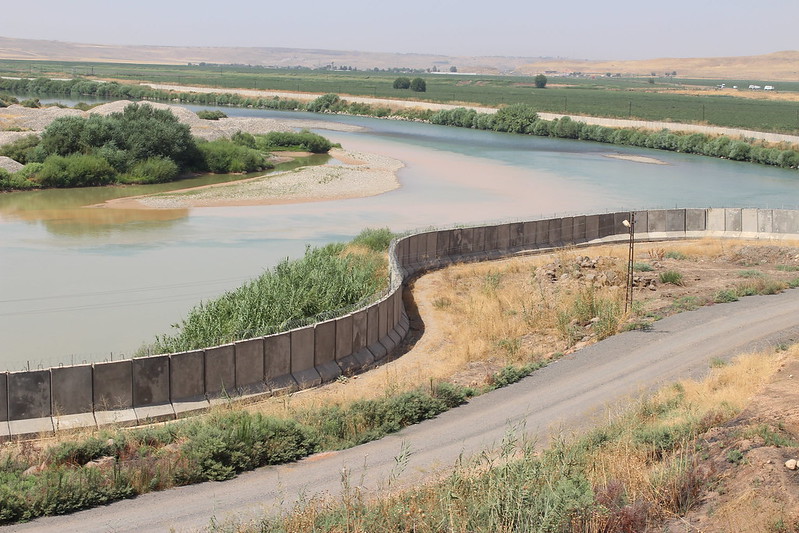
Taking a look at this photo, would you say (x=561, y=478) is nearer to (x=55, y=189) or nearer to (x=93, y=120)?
(x=55, y=189)

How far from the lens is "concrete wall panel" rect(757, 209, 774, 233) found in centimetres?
3562

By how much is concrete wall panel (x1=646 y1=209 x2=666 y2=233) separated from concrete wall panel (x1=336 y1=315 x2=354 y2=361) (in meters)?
18.7

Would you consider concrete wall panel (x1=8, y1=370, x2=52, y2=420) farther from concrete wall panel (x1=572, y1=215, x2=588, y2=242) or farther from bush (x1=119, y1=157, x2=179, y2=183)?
bush (x1=119, y1=157, x2=179, y2=183)

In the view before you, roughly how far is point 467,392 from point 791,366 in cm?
527

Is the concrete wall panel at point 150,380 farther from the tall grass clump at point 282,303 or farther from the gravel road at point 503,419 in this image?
the gravel road at point 503,419

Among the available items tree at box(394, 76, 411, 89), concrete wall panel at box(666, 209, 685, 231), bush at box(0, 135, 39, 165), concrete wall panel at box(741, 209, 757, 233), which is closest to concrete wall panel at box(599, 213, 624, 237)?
concrete wall panel at box(666, 209, 685, 231)

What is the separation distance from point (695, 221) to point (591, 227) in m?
4.56

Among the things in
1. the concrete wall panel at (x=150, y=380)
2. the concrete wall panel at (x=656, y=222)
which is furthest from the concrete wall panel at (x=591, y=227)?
the concrete wall panel at (x=150, y=380)

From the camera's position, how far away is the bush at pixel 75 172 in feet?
169

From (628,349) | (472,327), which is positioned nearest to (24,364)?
(472,327)

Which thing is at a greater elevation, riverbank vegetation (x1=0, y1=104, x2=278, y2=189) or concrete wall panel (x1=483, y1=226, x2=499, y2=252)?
riverbank vegetation (x1=0, y1=104, x2=278, y2=189)

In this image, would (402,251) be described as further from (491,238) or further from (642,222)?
(642,222)

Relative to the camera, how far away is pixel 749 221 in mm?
35875

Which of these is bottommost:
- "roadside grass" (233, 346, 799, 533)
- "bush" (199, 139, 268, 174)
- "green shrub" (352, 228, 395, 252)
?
"green shrub" (352, 228, 395, 252)
